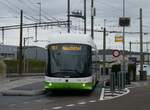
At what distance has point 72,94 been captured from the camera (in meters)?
30.0

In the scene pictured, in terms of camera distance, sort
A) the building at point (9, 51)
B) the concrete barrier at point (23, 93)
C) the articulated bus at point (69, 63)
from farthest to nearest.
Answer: the building at point (9, 51), the concrete barrier at point (23, 93), the articulated bus at point (69, 63)

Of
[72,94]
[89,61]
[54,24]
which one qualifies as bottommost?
[72,94]

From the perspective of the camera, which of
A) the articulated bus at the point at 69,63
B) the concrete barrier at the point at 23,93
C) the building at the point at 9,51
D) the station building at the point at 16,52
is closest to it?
the articulated bus at the point at 69,63

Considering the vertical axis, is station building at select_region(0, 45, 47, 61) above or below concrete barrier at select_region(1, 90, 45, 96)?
above

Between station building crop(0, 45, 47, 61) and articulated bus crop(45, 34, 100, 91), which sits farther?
station building crop(0, 45, 47, 61)

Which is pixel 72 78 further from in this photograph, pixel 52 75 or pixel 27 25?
pixel 27 25

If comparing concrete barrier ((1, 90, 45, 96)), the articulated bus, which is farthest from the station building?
the articulated bus

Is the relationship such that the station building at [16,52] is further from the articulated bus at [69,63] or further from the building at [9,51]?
the articulated bus at [69,63]

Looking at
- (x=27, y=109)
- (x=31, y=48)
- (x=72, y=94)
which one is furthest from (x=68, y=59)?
(x=31, y=48)

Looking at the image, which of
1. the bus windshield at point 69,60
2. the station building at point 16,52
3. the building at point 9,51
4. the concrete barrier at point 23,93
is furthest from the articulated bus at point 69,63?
the building at point 9,51

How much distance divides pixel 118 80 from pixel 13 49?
119 metres

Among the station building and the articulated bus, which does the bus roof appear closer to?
the articulated bus

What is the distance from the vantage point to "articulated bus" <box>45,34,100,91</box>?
27203 mm

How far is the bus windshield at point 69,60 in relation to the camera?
27.4m
